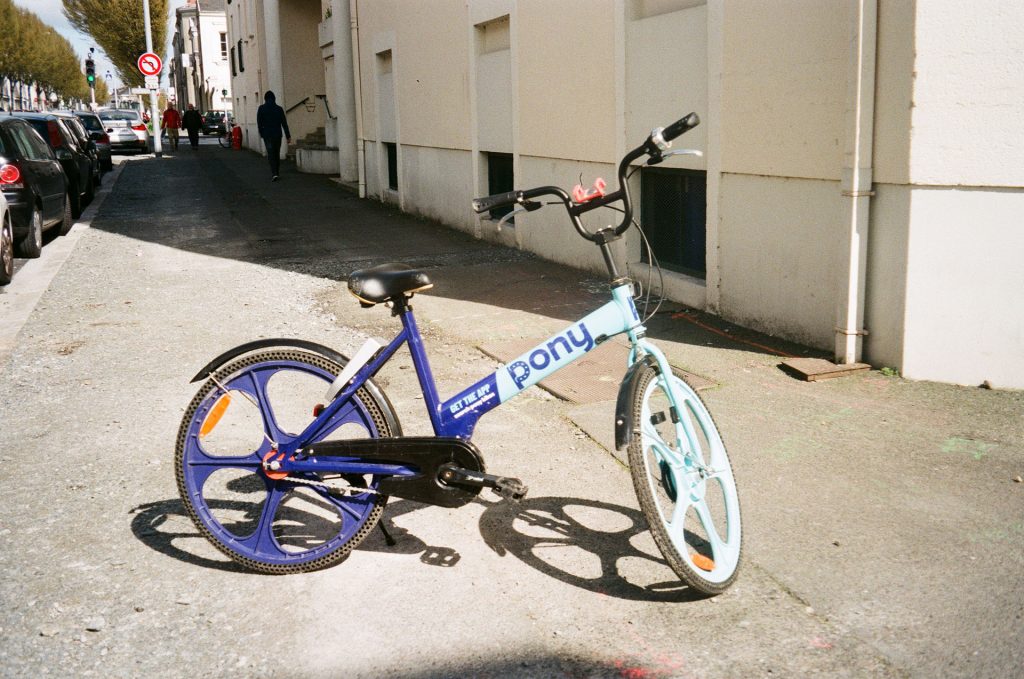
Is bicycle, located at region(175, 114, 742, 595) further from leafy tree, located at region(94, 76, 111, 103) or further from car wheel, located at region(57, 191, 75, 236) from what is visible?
leafy tree, located at region(94, 76, 111, 103)

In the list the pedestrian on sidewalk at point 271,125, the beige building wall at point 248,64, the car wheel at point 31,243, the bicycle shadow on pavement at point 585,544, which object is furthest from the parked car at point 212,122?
the bicycle shadow on pavement at point 585,544

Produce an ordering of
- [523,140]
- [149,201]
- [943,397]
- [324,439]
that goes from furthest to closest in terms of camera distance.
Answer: [149,201] → [523,140] → [943,397] → [324,439]

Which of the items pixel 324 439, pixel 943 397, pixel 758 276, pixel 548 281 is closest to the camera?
pixel 324 439

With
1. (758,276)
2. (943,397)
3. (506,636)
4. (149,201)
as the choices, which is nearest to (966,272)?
(943,397)

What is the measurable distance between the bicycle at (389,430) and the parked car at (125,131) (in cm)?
3668

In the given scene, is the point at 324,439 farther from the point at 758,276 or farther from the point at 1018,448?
the point at 758,276

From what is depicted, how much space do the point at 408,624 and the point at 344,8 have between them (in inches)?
750

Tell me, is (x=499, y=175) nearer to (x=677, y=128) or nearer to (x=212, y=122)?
(x=677, y=128)

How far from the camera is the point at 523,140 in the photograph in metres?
11.7

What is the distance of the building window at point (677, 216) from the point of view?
8617mm

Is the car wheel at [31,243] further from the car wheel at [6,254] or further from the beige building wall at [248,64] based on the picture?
the beige building wall at [248,64]

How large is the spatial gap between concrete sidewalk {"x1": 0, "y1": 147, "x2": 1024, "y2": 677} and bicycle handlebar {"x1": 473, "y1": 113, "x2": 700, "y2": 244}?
50.0 inches

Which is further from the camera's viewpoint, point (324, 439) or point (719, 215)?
point (719, 215)

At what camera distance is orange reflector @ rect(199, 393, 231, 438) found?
3771mm
